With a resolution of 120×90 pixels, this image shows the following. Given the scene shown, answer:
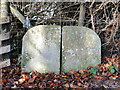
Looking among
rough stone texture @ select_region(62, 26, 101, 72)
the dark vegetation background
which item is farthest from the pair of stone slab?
the dark vegetation background

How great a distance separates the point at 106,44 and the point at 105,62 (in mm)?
532

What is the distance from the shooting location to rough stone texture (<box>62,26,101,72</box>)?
149 inches

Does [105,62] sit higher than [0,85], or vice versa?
[105,62]

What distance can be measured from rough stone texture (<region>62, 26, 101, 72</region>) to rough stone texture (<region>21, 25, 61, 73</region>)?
16 cm

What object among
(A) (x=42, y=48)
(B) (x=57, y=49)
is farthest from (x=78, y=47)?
(A) (x=42, y=48)

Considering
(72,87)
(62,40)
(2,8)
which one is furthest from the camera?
(2,8)

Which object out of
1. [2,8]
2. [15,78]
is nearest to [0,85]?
[15,78]

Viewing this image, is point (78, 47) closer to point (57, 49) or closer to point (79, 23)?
point (57, 49)

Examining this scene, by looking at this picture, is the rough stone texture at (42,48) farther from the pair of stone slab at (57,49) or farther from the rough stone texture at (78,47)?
the rough stone texture at (78,47)

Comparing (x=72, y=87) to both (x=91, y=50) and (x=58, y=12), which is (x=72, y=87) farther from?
(x=58, y=12)

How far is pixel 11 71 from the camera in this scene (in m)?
3.81

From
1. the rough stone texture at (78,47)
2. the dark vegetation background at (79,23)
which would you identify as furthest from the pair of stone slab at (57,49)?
the dark vegetation background at (79,23)

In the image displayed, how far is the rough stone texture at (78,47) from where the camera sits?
3785 millimetres

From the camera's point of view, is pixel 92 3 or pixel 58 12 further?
pixel 58 12
